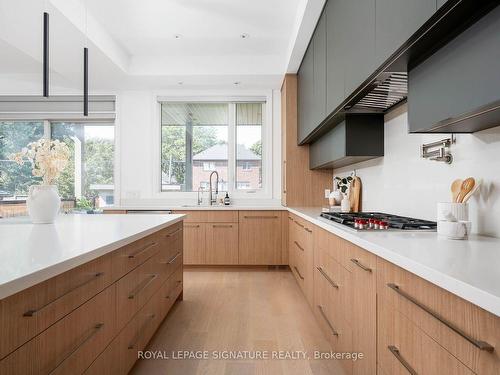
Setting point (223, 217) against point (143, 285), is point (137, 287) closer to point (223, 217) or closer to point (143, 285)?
point (143, 285)

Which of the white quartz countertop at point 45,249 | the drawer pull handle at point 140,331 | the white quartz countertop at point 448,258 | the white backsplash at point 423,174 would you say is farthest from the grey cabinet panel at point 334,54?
the drawer pull handle at point 140,331

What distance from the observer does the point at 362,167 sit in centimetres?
314

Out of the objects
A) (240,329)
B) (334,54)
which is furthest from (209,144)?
(240,329)

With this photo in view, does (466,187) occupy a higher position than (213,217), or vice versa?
(466,187)

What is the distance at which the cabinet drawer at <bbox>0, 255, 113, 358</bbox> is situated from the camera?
0.82 meters

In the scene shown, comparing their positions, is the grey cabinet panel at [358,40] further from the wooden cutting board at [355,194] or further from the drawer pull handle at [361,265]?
the wooden cutting board at [355,194]

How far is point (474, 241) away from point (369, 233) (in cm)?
41

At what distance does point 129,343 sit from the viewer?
171cm

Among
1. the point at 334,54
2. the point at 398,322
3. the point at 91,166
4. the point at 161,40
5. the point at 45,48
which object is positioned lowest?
the point at 398,322

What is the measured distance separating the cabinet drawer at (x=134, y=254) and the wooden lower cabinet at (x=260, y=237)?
2.00 metres

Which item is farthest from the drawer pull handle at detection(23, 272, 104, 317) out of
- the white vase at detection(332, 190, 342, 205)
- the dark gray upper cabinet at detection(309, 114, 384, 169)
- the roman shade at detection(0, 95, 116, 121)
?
the roman shade at detection(0, 95, 116, 121)

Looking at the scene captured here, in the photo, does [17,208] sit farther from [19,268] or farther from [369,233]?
[369,233]

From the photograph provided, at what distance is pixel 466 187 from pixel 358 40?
98cm

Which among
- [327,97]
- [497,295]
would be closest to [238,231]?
[327,97]
